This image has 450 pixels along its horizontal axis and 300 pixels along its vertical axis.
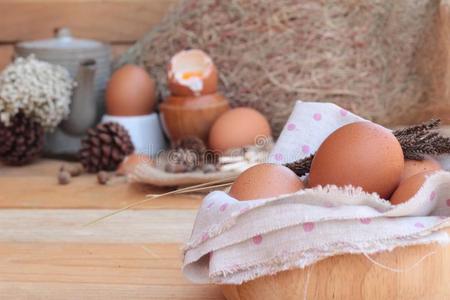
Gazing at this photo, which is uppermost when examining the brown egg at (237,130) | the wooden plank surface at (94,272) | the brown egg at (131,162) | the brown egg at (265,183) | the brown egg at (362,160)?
the brown egg at (362,160)

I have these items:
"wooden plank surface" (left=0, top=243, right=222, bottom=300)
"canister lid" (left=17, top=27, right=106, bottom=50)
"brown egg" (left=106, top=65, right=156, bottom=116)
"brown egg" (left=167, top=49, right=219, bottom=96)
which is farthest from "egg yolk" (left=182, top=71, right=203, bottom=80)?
"wooden plank surface" (left=0, top=243, right=222, bottom=300)

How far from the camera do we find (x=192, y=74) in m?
1.27

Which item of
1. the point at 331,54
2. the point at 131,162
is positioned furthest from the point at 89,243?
the point at 331,54

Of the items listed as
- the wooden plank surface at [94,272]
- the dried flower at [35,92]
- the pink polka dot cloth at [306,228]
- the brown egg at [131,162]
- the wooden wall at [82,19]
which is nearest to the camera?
the pink polka dot cloth at [306,228]

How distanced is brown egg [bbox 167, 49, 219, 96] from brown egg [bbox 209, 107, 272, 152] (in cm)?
7

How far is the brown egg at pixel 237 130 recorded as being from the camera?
1.18 meters

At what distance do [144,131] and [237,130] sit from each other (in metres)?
0.23

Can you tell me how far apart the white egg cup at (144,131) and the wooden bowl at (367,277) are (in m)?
0.80

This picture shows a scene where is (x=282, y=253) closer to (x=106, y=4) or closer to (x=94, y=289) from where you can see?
(x=94, y=289)

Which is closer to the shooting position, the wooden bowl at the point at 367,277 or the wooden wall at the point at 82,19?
the wooden bowl at the point at 367,277

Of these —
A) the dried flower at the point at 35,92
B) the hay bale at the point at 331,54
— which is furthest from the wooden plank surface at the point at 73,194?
the hay bale at the point at 331,54

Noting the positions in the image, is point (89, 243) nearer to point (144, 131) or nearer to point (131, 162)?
point (131, 162)

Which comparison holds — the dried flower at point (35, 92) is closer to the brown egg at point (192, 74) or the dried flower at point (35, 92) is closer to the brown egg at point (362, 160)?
the brown egg at point (192, 74)

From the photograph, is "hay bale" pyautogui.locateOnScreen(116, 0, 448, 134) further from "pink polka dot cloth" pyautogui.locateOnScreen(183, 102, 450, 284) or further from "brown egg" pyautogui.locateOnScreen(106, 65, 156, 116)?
"pink polka dot cloth" pyautogui.locateOnScreen(183, 102, 450, 284)
